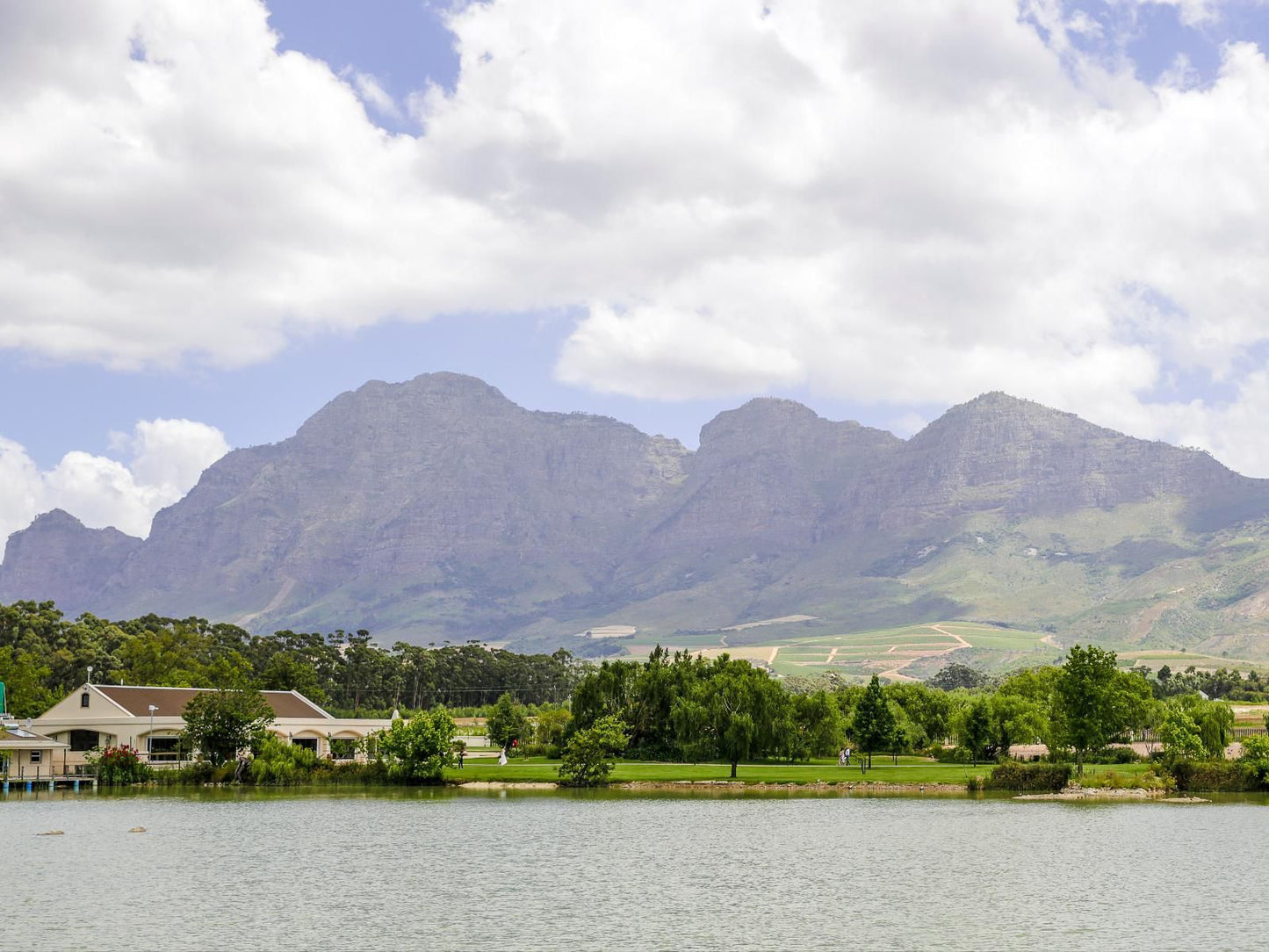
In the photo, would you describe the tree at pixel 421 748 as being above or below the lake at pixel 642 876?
above

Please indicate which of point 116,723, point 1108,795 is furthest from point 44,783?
point 1108,795

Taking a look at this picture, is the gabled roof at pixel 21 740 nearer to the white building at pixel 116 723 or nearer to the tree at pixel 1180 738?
the white building at pixel 116 723

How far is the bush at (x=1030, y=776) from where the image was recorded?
86.9m

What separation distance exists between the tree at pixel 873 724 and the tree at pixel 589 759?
20967 millimetres

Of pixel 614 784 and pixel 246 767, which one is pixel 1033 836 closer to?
pixel 614 784

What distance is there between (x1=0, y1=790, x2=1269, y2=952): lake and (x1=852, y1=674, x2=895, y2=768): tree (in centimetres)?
2107

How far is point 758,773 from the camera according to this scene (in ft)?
318

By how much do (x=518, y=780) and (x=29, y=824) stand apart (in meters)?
34.0

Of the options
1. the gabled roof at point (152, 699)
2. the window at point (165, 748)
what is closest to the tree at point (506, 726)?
the gabled roof at point (152, 699)

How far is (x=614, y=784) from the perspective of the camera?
3585 inches

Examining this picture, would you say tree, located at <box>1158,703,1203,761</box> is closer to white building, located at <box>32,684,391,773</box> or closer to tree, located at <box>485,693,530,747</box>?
tree, located at <box>485,693,530,747</box>

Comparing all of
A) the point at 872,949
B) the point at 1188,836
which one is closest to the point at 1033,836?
the point at 1188,836

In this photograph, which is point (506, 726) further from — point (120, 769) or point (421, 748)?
point (120, 769)

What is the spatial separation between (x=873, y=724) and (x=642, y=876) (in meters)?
52.6
